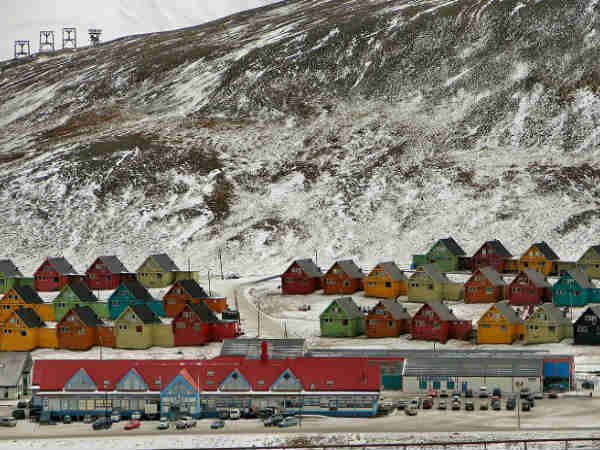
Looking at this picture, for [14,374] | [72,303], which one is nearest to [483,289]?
[72,303]

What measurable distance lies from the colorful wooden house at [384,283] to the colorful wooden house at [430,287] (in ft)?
11.4

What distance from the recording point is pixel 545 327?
122 meters

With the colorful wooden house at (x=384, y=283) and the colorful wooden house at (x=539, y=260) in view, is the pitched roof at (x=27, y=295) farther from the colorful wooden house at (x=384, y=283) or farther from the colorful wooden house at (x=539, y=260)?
the colorful wooden house at (x=539, y=260)

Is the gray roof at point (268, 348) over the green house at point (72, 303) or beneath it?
beneath

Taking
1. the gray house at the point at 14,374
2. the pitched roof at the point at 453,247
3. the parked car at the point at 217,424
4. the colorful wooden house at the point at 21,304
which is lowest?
the parked car at the point at 217,424

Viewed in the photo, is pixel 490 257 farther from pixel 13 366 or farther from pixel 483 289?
pixel 13 366

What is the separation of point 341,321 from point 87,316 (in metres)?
25.4

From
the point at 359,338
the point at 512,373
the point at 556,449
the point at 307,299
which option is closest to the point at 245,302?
the point at 307,299

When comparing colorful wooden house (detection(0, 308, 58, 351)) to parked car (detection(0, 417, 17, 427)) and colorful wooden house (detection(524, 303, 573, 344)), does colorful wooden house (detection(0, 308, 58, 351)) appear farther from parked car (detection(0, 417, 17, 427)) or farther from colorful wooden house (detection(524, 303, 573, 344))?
colorful wooden house (detection(524, 303, 573, 344))

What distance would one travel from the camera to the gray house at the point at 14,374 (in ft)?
355

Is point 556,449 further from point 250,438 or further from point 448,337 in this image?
point 448,337

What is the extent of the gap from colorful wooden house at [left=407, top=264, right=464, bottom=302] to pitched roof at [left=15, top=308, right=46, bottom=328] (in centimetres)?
4186

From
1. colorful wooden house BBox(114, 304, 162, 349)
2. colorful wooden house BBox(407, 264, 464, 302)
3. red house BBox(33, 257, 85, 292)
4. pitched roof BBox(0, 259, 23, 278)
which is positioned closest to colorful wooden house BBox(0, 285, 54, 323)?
colorful wooden house BBox(114, 304, 162, 349)

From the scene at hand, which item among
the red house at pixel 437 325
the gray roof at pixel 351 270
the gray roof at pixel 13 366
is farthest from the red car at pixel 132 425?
the gray roof at pixel 351 270
